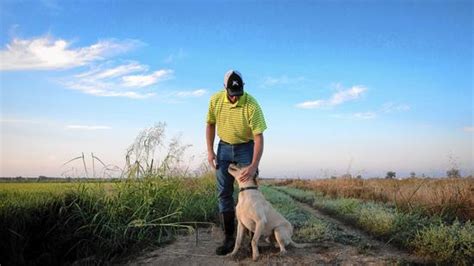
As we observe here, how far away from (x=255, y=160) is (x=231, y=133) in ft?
2.16

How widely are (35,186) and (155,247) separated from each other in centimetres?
285

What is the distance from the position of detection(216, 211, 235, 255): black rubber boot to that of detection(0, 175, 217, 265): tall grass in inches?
38.4

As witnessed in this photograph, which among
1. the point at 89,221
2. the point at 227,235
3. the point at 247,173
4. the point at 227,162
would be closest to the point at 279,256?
the point at 227,235

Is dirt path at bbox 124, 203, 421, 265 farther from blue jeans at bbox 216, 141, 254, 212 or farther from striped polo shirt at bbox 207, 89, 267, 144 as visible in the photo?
striped polo shirt at bbox 207, 89, 267, 144

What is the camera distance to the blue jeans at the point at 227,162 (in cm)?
725

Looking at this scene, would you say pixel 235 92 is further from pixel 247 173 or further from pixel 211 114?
pixel 247 173

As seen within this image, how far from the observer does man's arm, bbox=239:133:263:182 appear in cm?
680

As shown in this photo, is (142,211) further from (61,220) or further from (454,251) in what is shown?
(454,251)

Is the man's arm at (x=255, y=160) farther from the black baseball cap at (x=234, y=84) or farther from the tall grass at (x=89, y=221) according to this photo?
the tall grass at (x=89, y=221)

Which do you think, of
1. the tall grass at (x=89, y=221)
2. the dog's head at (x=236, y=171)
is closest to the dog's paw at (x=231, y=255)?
the dog's head at (x=236, y=171)

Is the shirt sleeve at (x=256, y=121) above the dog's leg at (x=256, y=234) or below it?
above

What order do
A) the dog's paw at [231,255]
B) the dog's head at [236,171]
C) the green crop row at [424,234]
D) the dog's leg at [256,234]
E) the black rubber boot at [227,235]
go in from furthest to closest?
the black rubber boot at [227,235] < the green crop row at [424,234] < the dog's paw at [231,255] < the dog's head at [236,171] < the dog's leg at [256,234]

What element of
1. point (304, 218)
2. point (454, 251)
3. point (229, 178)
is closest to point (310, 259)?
point (229, 178)

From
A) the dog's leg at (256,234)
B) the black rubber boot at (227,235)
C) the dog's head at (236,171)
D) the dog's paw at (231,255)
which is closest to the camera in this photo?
the dog's leg at (256,234)
